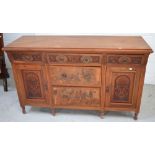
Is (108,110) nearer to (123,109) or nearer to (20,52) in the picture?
(123,109)

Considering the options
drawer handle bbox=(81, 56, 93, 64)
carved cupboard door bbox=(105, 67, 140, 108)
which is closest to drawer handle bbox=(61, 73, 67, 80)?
drawer handle bbox=(81, 56, 93, 64)

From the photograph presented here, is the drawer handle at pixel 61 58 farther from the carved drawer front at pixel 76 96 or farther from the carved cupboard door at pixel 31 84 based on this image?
the carved drawer front at pixel 76 96

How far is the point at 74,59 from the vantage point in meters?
1.84

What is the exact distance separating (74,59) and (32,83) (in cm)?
55

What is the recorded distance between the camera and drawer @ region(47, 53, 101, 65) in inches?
71.1

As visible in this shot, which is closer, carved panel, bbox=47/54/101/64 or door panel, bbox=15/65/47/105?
carved panel, bbox=47/54/101/64

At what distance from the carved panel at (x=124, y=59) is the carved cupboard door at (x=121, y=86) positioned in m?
0.06

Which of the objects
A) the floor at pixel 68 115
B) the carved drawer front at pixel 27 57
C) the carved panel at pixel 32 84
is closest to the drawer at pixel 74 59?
the carved drawer front at pixel 27 57

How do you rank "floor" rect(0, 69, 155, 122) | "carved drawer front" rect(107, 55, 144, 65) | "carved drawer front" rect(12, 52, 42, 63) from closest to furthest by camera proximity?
1. "carved drawer front" rect(107, 55, 144, 65)
2. "carved drawer front" rect(12, 52, 42, 63)
3. "floor" rect(0, 69, 155, 122)

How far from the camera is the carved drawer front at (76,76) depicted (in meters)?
1.89

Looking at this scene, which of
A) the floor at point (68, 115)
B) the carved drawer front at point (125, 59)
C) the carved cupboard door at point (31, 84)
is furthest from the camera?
the floor at point (68, 115)

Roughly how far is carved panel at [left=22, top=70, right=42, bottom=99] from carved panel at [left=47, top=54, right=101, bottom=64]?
24cm

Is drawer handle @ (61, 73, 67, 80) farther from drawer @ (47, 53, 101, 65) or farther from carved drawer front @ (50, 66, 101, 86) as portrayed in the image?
drawer @ (47, 53, 101, 65)
